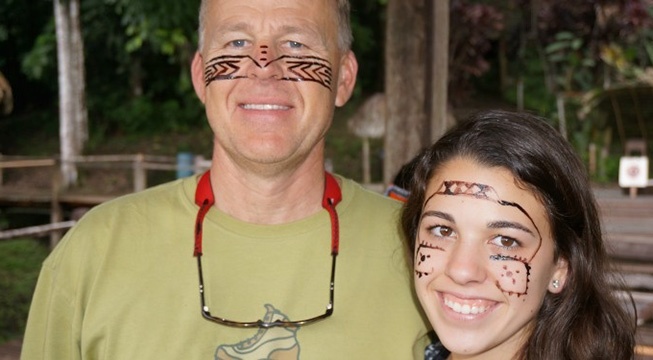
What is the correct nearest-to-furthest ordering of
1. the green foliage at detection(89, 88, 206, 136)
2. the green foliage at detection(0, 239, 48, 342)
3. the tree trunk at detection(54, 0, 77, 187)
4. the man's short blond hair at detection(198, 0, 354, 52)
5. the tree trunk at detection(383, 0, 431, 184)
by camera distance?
1. the man's short blond hair at detection(198, 0, 354, 52)
2. the tree trunk at detection(383, 0, 431, 184)
3. the green foliage at detection(0, 239, 48, 342)
4. the tree trunk at detection(54, 0, 77, 187)
5. the green foliage at detection(89, 88, 206, 136)

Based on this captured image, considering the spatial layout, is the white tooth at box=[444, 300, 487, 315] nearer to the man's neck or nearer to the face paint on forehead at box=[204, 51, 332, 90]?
the man's neck

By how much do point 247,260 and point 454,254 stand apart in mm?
425

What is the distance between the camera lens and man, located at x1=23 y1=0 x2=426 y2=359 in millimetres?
1614

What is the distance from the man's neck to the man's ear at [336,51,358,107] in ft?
0.73

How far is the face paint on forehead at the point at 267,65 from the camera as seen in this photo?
1.76 metres

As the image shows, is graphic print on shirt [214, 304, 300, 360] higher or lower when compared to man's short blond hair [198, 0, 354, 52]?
lower

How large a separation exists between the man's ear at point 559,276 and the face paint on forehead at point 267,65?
2.09 ft

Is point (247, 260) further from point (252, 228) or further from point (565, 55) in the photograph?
point (565, 55)

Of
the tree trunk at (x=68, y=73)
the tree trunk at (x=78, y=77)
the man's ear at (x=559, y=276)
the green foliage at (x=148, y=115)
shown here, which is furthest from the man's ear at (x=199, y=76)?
the green foliage at (x=148, y=115)

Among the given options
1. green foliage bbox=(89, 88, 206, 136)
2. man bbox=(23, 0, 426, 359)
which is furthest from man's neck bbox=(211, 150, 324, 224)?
green foliage bbox=(89, 88, 206, 136)

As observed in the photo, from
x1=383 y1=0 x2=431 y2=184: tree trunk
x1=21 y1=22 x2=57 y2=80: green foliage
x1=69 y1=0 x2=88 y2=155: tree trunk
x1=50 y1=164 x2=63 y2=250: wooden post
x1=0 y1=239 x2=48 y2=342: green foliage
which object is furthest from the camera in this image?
x1=21 y1=22 x2=57 y2=80: green foliage

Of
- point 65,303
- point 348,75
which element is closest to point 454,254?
point 348,75

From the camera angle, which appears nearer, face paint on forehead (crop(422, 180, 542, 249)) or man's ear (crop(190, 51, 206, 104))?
face paint on forehead (crop(422, 180, 542, 249))

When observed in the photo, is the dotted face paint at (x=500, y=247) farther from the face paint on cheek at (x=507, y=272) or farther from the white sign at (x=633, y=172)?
the white sign at (x=633, y=172)
